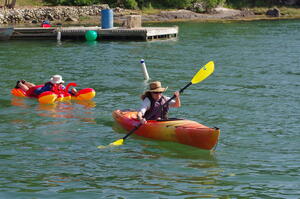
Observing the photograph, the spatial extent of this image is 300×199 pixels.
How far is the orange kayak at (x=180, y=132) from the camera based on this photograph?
11.3m

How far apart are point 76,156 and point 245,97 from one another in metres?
7.37

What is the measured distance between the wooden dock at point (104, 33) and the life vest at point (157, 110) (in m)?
21.7

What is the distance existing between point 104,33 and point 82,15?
60.0ft

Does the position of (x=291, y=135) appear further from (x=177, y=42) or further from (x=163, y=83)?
(x=177, y=42)

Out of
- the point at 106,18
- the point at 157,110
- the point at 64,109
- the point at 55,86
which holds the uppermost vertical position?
the point at 106,18


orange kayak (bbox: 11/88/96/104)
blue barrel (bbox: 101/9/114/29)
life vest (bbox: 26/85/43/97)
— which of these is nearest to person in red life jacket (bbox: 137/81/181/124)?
orange kayak (bbox: 11/88/96/104)

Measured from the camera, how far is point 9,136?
13.1 meters

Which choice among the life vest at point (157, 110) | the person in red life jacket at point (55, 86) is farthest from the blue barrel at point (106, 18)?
the life vest at point (157, 110)

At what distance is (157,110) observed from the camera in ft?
40.0

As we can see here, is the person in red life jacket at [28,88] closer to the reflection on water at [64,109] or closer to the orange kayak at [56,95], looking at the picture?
the orange kayak at [56,95]

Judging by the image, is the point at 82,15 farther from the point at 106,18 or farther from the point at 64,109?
the point at 64,109

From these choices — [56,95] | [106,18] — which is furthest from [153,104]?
[106,18]

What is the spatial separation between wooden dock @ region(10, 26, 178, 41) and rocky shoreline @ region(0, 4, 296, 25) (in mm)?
12905

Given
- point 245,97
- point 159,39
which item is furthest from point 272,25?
point 245,97
